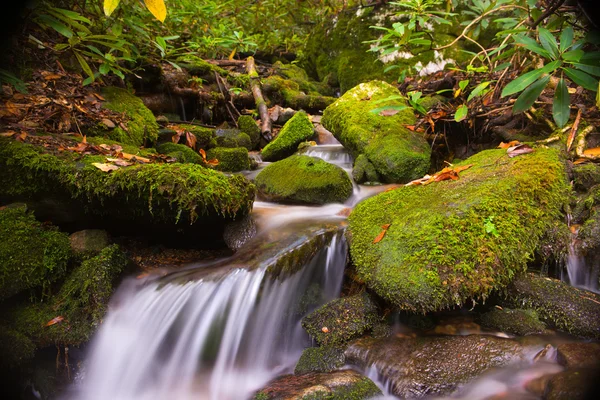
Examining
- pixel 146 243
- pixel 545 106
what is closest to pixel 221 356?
pixel 146 243

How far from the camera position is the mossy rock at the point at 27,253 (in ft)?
8.79

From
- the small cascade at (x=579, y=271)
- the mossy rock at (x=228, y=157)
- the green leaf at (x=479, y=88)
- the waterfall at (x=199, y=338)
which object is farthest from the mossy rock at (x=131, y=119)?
the small cascade at (x=579, y=271)

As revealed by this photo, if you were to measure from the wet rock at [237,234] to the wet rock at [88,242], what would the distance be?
1.17 meters

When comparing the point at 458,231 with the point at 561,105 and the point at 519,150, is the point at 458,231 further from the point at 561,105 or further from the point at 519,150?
the point at 519,150

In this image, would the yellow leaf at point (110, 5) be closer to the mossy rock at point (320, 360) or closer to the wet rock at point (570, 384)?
the mossy rock at point (320, 360)

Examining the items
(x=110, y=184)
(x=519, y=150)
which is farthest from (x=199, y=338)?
(x=519, y=150)

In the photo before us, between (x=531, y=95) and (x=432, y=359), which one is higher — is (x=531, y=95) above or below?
above

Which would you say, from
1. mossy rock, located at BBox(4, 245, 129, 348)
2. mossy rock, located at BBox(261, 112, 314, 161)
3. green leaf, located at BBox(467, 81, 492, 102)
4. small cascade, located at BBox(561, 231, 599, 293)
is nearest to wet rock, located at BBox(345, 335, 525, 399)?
small cascade, located at BBox(561, 231, 599, 293)

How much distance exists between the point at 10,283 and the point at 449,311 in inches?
141

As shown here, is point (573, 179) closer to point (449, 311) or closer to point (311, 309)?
point (449, 311)

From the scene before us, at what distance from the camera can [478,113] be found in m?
4.70

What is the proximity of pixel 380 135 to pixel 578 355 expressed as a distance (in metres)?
3.73

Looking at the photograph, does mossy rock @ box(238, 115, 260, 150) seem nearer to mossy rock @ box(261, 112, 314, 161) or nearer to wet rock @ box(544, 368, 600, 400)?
mossy rock @ box(261, 112, 314, 161)

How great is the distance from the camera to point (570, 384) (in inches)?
75.1
